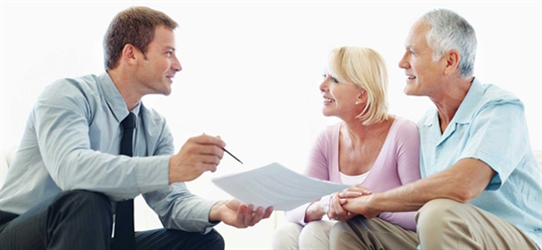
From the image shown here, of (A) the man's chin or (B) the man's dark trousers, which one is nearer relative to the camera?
(B) the man's dark trousers

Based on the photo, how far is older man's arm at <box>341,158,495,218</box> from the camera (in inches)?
58.7

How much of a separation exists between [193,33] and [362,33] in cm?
92

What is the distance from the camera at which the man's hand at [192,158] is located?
55.7 inches

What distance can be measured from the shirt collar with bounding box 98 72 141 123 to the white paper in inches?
20.5

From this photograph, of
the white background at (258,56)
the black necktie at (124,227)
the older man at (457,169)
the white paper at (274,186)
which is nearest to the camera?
the white paper at (274,186)

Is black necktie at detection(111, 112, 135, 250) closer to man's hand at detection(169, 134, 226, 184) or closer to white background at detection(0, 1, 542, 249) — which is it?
man's hand at detection(169, 134, 226, 184)

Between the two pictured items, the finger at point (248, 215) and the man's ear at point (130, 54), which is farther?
the man's ear at point (130, 54)

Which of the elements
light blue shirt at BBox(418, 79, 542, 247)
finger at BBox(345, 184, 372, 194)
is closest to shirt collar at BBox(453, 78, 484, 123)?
light blue shirt at BBox(418, 79, 542, 247)

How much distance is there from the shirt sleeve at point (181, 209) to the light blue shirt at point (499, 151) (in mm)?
706

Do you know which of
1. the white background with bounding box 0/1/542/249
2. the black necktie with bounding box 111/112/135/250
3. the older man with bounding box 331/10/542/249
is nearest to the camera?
the older man with bounding box 331/10/542/249

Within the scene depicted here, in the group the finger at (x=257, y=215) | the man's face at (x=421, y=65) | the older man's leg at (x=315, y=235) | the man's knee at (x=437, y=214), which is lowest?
the older man's leg at (x=315, y=235)

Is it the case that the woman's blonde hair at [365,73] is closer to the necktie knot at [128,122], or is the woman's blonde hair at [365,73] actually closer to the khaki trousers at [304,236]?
the khaki trousers at [304,236]

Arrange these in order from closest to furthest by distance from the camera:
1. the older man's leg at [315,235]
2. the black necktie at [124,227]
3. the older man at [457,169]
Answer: the older man at [457,169], the black necktie at [124,227], the older man's leg at [315,235]

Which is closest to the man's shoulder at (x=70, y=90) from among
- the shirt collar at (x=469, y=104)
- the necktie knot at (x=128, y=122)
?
the necktie knot at (x=128, y=122)
